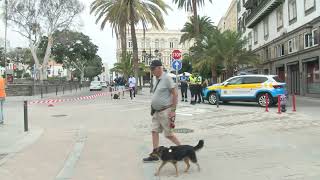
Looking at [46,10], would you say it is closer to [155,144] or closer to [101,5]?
[101,5]

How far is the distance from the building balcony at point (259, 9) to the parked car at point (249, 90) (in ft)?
56.1

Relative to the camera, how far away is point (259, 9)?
46812 mm

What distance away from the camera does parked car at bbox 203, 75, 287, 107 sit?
22.8 metres

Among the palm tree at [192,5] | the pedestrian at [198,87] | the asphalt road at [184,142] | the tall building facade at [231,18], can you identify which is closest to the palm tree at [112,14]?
the palm tree at [192,5]

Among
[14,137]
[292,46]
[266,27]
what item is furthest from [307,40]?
[14,137]

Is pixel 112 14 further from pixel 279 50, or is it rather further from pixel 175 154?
pixel 175 154

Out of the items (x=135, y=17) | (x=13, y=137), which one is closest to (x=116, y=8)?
(x=135, y=17)

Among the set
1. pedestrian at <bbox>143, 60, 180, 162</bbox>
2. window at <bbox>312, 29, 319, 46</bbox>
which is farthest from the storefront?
pedestrian at <bbox>143, 60, 180, 162</bbox>

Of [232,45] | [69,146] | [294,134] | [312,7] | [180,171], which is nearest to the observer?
[180,171]

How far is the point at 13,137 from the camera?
13039mm

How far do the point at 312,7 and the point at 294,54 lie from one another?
195 inches

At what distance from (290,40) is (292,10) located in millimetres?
2189

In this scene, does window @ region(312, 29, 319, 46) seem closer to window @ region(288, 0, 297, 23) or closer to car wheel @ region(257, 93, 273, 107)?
window @ region(288, 0, 297, 23)

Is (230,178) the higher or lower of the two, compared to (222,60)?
lower
